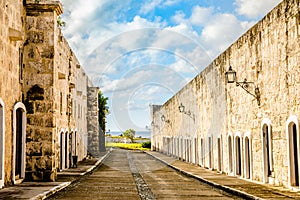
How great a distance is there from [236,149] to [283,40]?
605cm

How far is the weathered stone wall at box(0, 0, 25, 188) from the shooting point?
12.5 meters

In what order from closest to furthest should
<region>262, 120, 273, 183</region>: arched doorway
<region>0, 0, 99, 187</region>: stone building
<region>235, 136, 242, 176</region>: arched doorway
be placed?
<region>262, 120, 273, 183</region>: arched doorway, <region>0, 0, 99, 187</region>: stone building, <region>235, 136, 242, 176</region>: arched doorway

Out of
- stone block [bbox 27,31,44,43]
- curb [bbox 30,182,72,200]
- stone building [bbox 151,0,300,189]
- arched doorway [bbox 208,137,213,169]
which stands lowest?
curb [bbox 30,182,72,200]

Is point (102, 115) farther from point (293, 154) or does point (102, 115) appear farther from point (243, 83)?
point (293, 154)

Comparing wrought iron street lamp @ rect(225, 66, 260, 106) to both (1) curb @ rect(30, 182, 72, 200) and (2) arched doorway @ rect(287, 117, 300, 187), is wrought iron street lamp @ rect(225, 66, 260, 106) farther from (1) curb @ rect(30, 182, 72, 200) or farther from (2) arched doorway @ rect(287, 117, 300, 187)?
(1) curb @ rect(30, 182, 72, 200)

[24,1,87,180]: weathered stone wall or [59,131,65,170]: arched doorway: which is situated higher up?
[24,1,87,180]: weathered stone wall

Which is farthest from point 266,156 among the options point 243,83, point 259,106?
point 243,83

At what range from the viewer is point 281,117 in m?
12.6

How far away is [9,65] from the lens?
13.2 m

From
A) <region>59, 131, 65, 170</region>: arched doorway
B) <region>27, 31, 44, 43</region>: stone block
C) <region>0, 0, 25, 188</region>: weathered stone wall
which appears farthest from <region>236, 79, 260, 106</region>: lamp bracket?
<region>59, 131, 65, 170</region>: arched doorway

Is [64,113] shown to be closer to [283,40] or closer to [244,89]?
[244,89]

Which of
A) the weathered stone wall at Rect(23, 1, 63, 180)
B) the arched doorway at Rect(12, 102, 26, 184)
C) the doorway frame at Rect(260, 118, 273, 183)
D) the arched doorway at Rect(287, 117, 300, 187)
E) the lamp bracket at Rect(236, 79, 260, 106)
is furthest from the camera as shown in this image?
the weathered stone wall at Rect(23, 1, 63, 180)

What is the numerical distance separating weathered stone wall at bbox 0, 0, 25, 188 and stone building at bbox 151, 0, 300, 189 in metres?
6.74

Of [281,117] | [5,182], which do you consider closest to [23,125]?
[5,182]
